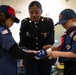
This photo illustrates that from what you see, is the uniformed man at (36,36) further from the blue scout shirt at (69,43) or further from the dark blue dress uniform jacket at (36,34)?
the blue scout shirt at (69,43)

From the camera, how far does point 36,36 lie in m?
2.06

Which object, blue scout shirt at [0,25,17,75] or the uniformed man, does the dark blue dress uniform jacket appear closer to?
the uniformed man

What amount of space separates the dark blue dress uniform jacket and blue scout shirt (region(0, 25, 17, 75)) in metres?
0.34

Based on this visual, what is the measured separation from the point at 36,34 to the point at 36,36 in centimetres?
3

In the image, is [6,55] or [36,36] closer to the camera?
[6,55]

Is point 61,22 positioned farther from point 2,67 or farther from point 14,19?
point 2,67

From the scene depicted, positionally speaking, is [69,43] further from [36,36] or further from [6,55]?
[6,55]

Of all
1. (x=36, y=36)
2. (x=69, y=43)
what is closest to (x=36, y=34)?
(x=36, y=36)

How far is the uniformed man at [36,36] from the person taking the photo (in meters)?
2.00

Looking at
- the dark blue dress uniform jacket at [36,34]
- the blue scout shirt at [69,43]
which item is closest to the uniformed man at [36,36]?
the dark blue dress uniform jacket at [36,34]

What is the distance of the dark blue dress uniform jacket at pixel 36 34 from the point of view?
6.77 ft

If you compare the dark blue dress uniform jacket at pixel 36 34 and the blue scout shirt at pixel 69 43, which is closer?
the blue scout shirt at pixel 69 43

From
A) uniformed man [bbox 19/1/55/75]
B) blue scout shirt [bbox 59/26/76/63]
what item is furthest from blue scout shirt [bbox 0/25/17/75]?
blue scout shirt [bbox 59/26/76/63]

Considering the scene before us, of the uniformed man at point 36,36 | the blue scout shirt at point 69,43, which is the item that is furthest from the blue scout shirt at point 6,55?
the blue scout shirt at point 69,43
